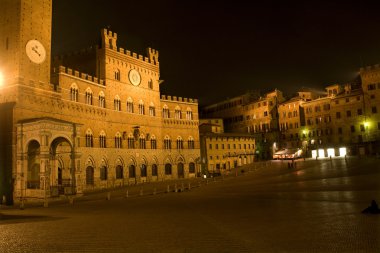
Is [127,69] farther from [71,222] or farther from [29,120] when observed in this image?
[71,222]

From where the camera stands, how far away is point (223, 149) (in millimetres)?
73375

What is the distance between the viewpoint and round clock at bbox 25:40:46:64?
35344 mm

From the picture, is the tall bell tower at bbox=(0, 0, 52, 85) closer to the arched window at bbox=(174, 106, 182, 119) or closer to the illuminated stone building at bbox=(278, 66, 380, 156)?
the arched window at bbox=(174, 106, 182, 119)

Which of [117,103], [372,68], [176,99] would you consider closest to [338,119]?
[372,68]

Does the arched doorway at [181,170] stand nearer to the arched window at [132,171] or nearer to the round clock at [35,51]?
the arched window at [132,171]

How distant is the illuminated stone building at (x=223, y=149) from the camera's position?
70188 millimetres

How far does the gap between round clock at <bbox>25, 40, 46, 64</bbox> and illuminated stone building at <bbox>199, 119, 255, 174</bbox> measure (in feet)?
126

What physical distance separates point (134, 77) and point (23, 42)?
18845mm

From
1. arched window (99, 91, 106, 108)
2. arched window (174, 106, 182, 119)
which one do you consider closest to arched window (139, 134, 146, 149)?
arched window (99, 91, 106, 108)

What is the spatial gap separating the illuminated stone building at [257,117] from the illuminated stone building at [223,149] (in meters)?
4.88

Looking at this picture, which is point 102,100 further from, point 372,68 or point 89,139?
point 372,68

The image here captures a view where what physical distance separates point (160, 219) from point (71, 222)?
175 inches

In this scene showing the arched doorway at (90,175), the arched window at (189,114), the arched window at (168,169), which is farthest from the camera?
the arched window at (189,114)

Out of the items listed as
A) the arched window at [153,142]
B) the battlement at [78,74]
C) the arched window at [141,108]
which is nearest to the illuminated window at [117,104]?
the battlement at [78,74]
